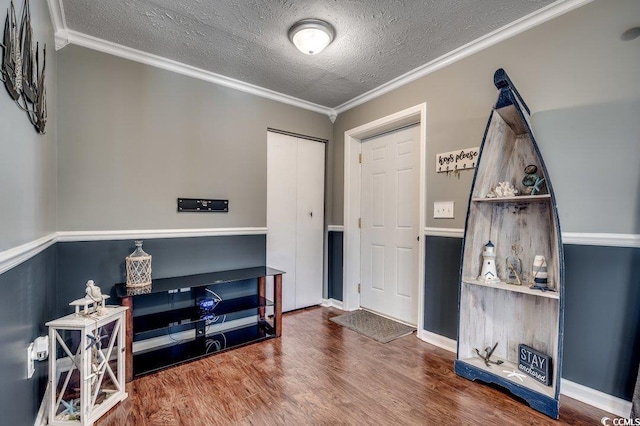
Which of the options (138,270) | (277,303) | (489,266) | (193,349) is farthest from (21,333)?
(489,266)

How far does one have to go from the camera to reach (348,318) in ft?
10.5

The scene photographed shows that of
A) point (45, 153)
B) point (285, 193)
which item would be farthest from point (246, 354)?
point (45, 153)

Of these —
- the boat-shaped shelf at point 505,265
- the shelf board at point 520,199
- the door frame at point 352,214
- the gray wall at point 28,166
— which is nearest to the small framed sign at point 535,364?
the boat-shaped shelf at point 505,265

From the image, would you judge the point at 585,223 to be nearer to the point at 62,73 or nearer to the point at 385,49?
the point at 385,49

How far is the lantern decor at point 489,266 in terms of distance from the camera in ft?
6.52

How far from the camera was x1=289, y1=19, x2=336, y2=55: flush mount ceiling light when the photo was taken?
6.61ft

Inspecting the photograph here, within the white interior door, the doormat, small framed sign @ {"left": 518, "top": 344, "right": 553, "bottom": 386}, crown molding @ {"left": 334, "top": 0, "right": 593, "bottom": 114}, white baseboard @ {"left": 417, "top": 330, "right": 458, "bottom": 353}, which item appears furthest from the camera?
the white interior door

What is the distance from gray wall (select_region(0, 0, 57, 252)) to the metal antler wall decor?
1.7 inches

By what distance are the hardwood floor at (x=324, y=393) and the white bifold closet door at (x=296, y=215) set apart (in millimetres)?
1022

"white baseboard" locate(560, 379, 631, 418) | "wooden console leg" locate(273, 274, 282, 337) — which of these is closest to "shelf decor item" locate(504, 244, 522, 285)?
"white baseboard" locate(560, 379, 631, 418)

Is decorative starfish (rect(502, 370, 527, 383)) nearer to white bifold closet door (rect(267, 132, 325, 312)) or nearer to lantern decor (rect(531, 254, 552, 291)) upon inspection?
lantern decor (rect(531, 254, 552, 291))

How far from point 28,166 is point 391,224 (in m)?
2.83

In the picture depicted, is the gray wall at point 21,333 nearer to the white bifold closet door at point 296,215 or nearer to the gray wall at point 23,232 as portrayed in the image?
the gray wall at point 23,232

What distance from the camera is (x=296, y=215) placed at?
349 centimetres
